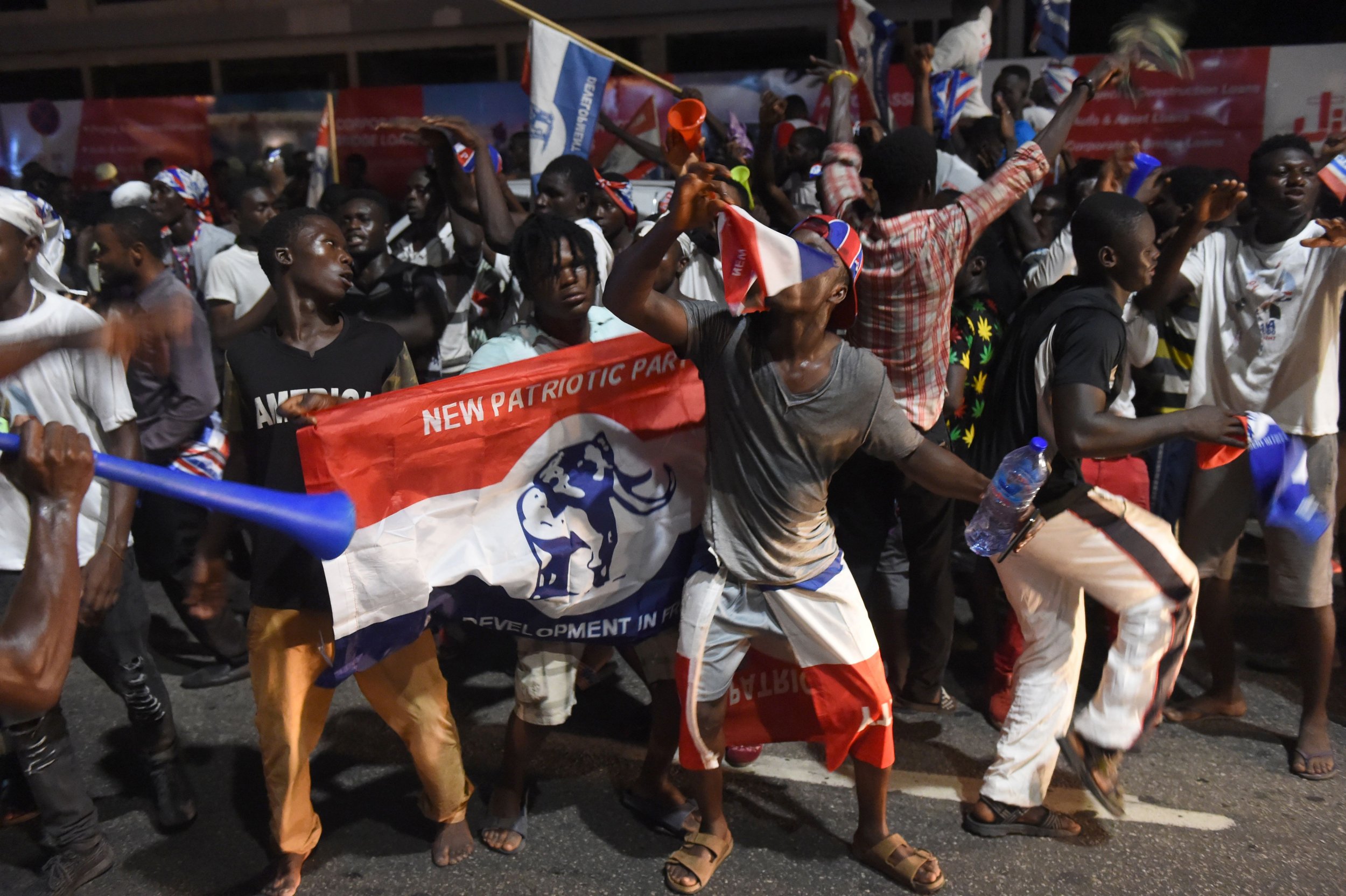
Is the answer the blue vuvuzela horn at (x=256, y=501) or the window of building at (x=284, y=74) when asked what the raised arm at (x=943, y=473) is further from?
the window of building at (x=284, y=74)

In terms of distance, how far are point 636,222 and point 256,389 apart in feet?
10.0

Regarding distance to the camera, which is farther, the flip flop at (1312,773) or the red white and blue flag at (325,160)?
the red white and blue flag at (325,160)

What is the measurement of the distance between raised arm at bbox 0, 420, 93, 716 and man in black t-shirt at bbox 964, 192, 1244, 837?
241cm

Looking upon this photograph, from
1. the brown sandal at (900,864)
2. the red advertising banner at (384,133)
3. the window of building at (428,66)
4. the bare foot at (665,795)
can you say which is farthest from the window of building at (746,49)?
the brown sandal at (900,864)

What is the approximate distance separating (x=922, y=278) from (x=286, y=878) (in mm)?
2893

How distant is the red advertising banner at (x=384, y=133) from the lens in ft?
42.8

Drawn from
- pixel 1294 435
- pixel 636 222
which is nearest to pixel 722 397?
pixel 1294 435

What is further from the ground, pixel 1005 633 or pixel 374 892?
pixel 1005 633

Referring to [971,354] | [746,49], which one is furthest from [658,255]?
[746,49]

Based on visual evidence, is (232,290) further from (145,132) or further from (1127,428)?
(145,132)

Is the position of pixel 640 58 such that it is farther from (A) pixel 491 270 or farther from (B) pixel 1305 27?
(A) pixel 491 270

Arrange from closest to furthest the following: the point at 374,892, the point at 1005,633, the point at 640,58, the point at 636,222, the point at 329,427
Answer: the point at 329,427, the point at 374,892, the point at 1005,633, the point at 636,222, the point at 640,58

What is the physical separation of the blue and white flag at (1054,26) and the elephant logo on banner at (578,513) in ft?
26.8

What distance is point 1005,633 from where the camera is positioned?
4.27 meters
